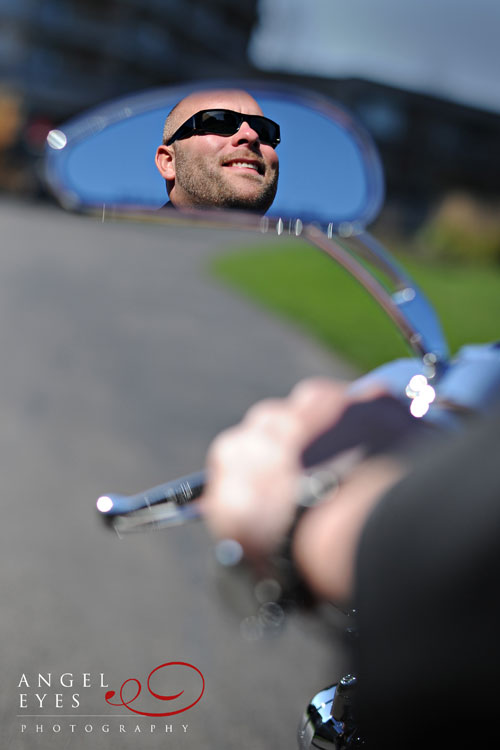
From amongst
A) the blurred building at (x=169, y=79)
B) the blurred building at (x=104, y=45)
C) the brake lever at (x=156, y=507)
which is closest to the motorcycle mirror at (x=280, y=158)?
the brake lever at (x=156, y=507)

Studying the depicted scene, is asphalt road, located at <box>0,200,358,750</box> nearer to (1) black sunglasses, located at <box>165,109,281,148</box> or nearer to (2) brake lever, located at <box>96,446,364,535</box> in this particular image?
(2) brake lever, located at <box>96,446,364,535</box>

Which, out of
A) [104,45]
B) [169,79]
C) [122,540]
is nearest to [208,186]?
[122,540]

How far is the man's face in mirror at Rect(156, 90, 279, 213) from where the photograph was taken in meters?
0.81

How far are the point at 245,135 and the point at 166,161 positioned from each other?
0.10 metres

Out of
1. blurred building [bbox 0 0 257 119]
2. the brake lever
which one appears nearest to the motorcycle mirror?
the brake lever

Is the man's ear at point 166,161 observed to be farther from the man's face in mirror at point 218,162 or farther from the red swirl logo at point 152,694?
the red swirl logo at point 152,694

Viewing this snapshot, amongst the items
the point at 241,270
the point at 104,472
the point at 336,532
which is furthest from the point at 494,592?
the point at 241,270

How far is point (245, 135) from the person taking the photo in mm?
825

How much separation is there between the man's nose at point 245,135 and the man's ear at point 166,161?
8 centimetres

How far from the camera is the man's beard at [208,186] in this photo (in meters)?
0.83

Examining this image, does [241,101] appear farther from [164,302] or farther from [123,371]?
[164,302]

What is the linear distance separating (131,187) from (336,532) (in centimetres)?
63

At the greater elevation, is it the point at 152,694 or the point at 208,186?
the point at 208,186

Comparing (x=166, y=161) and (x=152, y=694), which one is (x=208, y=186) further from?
(x=152, y=694)
